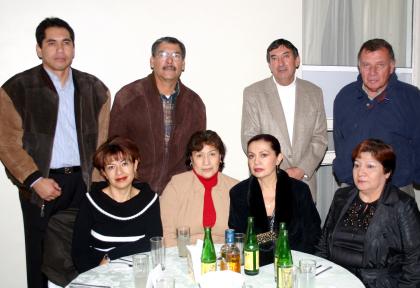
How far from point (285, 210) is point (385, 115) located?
112 cm

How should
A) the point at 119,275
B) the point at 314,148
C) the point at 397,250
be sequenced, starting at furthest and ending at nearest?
1. the point at 314,148
2. the point at 397,250
3. the point at 119,275

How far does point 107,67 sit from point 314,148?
5.71 ft

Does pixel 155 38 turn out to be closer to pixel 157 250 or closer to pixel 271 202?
pixel 271 202

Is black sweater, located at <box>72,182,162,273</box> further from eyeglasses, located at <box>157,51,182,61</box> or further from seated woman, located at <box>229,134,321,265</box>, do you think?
eyeglasses, located at <box>157,51,182,61</box>

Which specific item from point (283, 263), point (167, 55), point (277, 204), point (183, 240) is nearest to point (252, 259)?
point (283, 263)

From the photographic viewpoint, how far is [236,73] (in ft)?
12.7

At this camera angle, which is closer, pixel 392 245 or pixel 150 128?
pixel 392 245

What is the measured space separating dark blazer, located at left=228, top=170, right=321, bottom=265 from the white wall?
126 centimetres

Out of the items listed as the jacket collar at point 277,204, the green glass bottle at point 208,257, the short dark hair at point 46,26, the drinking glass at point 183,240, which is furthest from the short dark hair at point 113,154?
the short dark hair at point 46,26

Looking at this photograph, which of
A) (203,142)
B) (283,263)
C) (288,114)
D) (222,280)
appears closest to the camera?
(222,280)

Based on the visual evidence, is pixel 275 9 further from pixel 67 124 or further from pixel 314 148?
pixel 67 124

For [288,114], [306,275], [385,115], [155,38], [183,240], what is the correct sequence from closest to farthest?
[306,275]
[183,240]
[385,115]
[288,114]
[155,38]

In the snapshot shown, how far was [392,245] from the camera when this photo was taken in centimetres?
238

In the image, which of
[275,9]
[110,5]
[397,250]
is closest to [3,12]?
[110,5]
